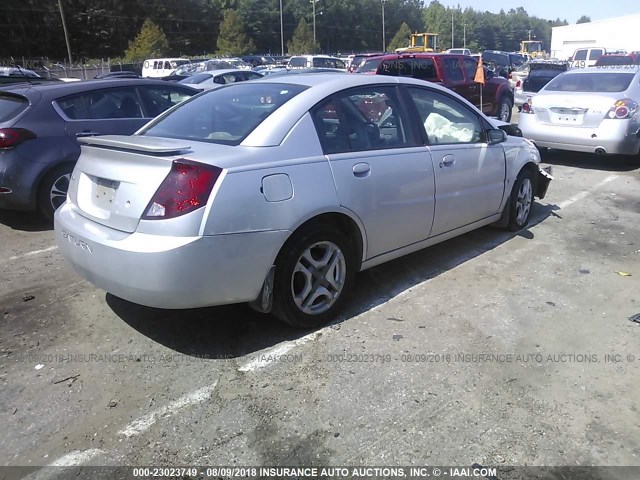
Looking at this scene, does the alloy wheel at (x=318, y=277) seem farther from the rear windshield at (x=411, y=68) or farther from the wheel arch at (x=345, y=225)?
the rear windshield at (x=411, y=68)

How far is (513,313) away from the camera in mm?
3998

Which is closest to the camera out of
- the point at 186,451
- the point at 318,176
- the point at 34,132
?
the point at 186,451

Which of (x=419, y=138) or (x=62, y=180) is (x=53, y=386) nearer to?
(x=419, y=138)

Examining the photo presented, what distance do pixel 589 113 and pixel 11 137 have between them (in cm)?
809

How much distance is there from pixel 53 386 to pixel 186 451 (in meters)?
1.06

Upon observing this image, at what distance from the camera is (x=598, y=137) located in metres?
8.54

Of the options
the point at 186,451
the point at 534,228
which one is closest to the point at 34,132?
the point at 186,451

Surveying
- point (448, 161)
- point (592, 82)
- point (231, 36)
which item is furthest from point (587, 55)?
point (231, 36)

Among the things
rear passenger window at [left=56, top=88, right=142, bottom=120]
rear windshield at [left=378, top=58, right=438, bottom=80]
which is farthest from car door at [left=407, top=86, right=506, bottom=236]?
rear windshield at [left=378, top=58, right=438, bottom=80]

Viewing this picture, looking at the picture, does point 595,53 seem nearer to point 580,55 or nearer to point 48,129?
point 580,55

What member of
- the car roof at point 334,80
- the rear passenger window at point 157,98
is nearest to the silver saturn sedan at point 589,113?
the car roof at point 334,80

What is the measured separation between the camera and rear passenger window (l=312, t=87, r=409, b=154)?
3.71 meters

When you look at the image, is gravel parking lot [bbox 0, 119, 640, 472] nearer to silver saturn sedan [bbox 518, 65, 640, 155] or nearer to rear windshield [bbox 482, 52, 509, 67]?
silver saturn sedan [bbox 518, 65, 640, 155]

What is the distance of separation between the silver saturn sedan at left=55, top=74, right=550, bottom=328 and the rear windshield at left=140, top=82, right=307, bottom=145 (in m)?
0.02
